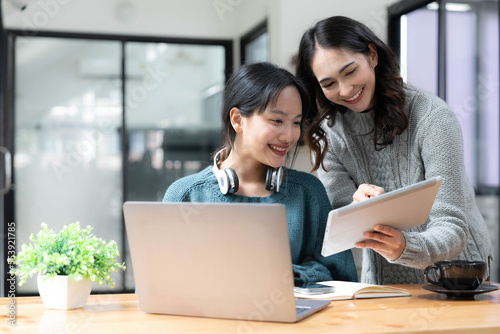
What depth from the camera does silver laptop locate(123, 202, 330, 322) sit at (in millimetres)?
1096

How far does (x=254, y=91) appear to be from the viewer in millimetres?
1698

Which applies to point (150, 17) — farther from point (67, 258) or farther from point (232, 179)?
point (67, 258)

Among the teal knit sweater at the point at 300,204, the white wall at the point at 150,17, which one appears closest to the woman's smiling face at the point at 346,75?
the teal knit sweater at the point at 300,204

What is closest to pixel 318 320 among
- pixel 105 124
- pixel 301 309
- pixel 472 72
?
pixel 301 309

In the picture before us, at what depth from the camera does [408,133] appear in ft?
5.65

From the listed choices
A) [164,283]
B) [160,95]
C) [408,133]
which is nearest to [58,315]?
[164,283]

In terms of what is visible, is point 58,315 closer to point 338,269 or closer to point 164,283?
point 164,283

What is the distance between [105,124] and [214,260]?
3.90 metres

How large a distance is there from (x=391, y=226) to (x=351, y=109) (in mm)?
602

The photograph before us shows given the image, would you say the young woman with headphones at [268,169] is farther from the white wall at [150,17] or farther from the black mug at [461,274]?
the white wall at [150,17]

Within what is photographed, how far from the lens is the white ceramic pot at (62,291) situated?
126 centimetres

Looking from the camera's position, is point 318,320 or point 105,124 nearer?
point 318,320

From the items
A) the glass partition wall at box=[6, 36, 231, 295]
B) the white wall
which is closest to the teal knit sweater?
the white wall

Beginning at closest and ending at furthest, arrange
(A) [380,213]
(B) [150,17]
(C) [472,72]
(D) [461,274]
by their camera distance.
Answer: (A) [380,213], (D) [461,274], (C) [472,72], (B) [150,17]
